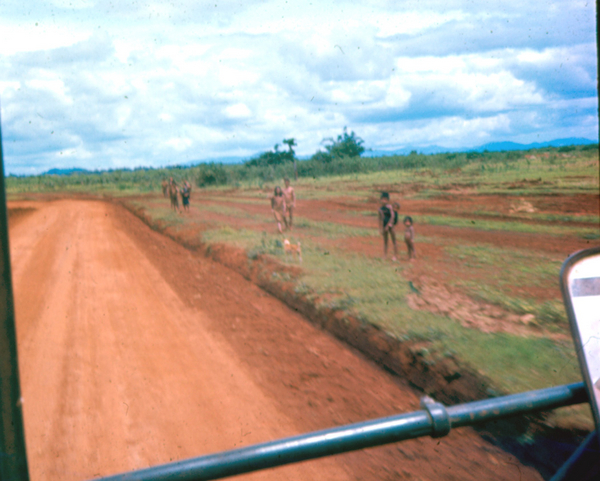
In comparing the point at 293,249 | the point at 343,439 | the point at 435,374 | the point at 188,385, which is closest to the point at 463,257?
the point at 293,249

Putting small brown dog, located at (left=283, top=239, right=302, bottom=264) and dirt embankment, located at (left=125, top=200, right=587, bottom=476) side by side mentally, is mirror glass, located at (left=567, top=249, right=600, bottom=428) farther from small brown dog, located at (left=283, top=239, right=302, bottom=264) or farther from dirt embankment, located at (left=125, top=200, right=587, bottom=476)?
small brown dog, located at (left=283, top=239, right=302, bottom=264)

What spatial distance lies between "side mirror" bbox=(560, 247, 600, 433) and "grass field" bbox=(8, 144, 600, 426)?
4.28 feet

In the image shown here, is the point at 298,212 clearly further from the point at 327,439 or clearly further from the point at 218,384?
the point at 327,439

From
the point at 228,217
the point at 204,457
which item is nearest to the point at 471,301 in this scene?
the point at 204,457

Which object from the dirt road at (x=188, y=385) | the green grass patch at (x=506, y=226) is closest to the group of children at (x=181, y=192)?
the green grass patch at (x=506, y=226)

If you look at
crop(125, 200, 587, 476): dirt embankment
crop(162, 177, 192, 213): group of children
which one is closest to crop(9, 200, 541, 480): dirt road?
crop(125, 200, 587, 476): dirt embankment

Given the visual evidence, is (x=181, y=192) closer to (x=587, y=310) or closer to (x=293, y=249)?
(x=293, y=249)

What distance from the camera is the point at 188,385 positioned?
16.1 feet

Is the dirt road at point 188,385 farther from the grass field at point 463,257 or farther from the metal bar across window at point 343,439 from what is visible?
the metal bar across window at point 343,439

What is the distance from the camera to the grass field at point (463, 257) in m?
5.23

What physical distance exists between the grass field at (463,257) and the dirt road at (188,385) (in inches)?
31.9

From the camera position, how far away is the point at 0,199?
80cm

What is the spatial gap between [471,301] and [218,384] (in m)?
4.02

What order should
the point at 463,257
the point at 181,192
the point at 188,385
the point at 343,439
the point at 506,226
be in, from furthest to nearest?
1. the point at 181,192
2. the point at 506,226
3. the point at 463,257
4. the point at 188,385
5. the point at 343,439
